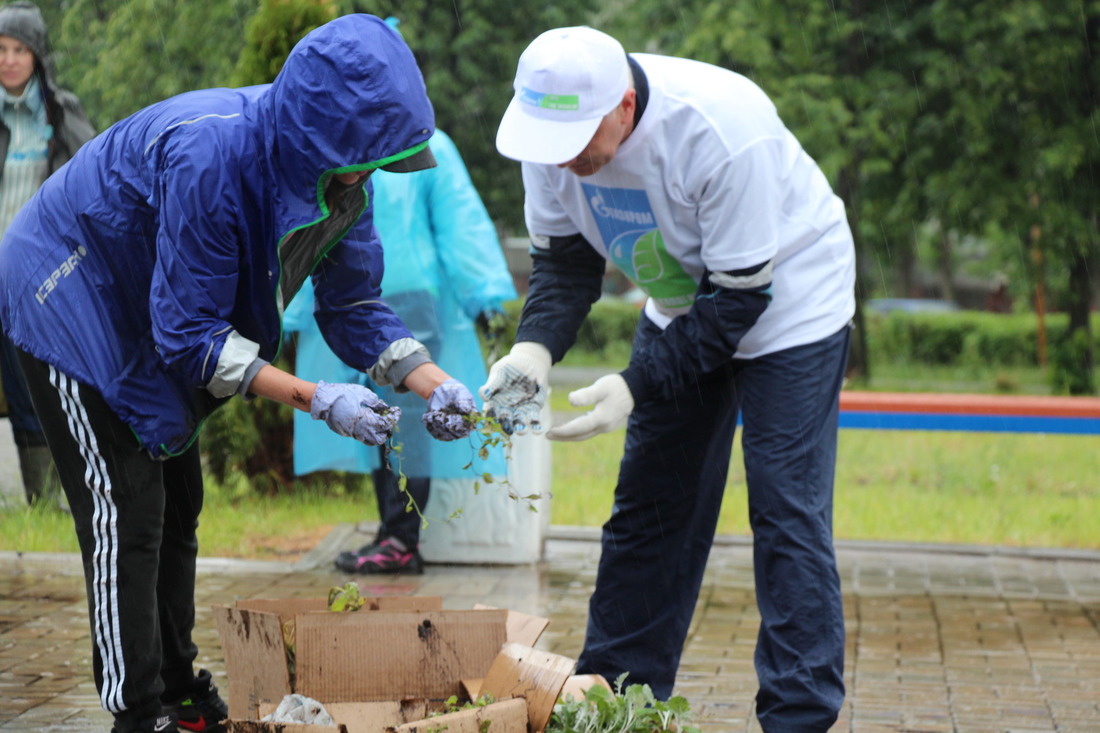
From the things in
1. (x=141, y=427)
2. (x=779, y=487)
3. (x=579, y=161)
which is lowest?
(x=779, y=487)

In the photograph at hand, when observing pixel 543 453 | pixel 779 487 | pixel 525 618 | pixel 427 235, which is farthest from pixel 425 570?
pixel 779 487

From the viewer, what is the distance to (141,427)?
2990 millimetres

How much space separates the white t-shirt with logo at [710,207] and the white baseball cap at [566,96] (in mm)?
179

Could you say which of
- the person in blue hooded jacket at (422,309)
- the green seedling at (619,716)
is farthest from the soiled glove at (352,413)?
the person in blue hooded jacket at (422,309)

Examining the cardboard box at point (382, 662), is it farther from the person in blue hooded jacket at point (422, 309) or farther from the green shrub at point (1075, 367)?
the green shrub at point (1075, 367)

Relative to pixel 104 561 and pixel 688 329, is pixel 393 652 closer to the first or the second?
pixel 104 561

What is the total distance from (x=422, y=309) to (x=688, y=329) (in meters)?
2.44

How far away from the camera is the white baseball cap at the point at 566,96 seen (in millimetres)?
3053

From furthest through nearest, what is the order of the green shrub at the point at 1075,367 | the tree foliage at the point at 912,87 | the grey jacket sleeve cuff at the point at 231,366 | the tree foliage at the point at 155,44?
the tree foliage at the point at 155,44, the green shrub at the point at 1075,367, the tree foliage at the point at 912,87, the grey jacket sleeve cuff at the point at 231,366

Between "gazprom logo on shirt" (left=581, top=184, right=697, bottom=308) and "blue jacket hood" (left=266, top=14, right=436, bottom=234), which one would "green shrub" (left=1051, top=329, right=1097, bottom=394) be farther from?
"blue jacket hood" (left=266, top=14, right=436, bottom=234)

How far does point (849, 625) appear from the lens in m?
5.05

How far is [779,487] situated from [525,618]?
2.50 ft

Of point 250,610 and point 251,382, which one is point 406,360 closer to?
point 251,382

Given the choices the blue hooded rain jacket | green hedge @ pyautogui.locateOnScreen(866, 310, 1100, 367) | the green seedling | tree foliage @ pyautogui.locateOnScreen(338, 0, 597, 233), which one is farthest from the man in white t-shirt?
green hedge @ pyautogui.locateOnScreen(866, 310, 1100, 367)
